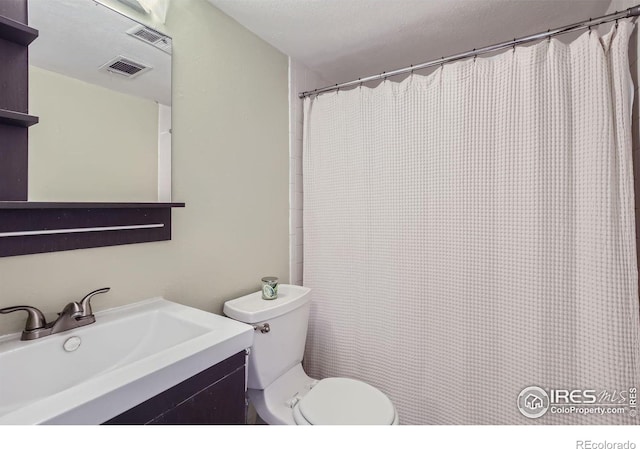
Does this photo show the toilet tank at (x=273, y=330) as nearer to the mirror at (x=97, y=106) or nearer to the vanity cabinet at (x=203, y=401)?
the vanity cabinet at (x=203, y=401)

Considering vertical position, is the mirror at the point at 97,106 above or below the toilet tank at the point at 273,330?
above

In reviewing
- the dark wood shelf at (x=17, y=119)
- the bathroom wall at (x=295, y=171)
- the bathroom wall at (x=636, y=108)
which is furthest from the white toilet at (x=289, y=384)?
the bathroom wall at (x=636, y=108)

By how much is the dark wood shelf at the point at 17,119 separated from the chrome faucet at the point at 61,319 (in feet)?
1.67

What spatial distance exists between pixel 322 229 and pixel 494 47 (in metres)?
1.18

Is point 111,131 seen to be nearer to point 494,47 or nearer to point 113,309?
point 113,309

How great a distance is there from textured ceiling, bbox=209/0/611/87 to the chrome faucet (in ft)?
4.44

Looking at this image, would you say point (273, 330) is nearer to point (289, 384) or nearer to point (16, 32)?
point (289, 384)

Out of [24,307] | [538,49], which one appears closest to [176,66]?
[24,307]

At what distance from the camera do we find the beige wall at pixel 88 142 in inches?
35.7

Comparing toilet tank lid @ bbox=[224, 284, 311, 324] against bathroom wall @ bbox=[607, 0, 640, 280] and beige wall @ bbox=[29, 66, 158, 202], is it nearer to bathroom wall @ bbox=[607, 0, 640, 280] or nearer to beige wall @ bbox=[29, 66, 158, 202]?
beige wall @ bbox=[29, 66, 158, 202]

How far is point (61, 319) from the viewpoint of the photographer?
890mm

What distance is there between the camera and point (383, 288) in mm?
1584

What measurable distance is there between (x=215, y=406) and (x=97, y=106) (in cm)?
104

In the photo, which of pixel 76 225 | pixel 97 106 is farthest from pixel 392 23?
pixel 76 225
